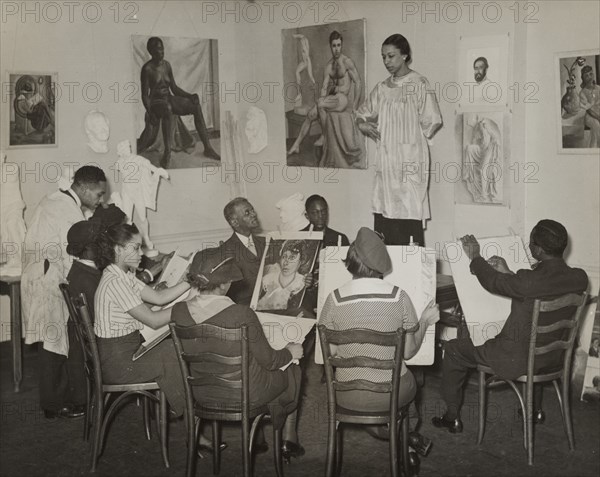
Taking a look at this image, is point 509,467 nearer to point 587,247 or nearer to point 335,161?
point 587,247

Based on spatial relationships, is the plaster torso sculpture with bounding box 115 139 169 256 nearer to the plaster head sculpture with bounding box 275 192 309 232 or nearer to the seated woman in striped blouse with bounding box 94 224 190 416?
the plaster head sculpture with bounding box 275 192 309 232

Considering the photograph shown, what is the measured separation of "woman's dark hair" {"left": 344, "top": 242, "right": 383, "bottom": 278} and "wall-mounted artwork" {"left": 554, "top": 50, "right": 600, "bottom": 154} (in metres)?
2.49

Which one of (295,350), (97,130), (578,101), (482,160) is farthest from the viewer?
(97,130)

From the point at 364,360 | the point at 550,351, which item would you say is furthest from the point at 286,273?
the point at 550,351

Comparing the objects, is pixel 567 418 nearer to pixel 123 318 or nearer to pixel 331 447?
pixel 331 447

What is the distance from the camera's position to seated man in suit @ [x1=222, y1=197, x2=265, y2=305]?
18.7ft

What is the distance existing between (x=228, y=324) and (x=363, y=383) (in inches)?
28.0

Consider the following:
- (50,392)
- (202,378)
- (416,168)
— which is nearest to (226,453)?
(202,378)

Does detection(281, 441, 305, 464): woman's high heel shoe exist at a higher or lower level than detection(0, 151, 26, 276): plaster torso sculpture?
lower

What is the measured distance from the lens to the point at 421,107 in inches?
243

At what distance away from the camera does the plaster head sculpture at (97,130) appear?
7070mm

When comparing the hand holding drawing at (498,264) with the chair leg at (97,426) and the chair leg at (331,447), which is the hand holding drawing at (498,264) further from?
the chair leg at (97,426)

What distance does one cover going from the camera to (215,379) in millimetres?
4012

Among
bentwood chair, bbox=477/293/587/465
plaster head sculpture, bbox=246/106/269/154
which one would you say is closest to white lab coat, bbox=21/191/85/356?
plaster head sculpture, bbox=246/106/269/154
